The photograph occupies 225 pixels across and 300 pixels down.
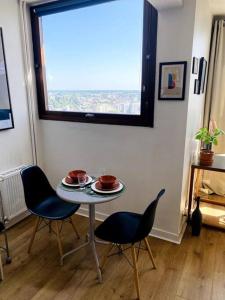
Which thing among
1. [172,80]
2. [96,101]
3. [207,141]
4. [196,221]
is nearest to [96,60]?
[96,101]

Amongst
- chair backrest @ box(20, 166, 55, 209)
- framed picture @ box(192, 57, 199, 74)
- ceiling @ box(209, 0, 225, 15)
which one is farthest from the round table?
Result: ceiling @ box(209, 0, 225, 15)

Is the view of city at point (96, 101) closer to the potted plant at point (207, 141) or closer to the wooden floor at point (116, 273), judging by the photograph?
the potted plant at point (207, 141)

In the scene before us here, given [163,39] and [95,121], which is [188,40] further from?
[95,121]

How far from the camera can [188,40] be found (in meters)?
1.92

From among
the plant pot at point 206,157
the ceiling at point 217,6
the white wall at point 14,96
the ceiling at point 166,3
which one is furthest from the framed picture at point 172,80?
the white wall at point 14,96

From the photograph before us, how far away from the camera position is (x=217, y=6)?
8.30 feet

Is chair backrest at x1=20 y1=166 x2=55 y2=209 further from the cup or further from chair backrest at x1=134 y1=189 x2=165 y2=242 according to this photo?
chair backrest at x1=134 y1=189 x2=165 y2=242

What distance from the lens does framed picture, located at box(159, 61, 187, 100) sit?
200 centimetres

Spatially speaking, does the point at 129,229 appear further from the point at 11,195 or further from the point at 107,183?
the point at 11,195

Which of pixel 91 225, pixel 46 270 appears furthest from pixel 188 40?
pixel 46 270

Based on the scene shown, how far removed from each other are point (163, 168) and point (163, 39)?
1.19 metres

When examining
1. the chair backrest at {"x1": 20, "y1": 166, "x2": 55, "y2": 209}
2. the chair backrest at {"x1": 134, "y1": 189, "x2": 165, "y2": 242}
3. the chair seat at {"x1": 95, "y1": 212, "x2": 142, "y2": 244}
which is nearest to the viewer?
the chair backrest at {"x1": 134, "y1": 189, "x2": 165, "y2": 242}

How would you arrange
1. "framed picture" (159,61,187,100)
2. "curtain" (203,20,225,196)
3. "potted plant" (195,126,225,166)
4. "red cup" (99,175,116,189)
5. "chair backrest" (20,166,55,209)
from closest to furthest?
"red cup" (99,175,116,189), "framed picture" (159,61,187,100), "chair backrest" (20,166,55,209), "potted plant" (195,126,225,166), "curtain" (203,20,225,196)

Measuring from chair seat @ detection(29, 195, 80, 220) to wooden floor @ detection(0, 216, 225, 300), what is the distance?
0.45 metres
